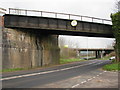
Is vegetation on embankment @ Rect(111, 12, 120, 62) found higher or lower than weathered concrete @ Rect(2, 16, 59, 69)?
higher

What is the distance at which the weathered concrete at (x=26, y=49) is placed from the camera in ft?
68.9

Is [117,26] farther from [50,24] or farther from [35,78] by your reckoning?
[35,78]

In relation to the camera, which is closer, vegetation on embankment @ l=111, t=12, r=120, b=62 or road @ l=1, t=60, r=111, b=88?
road @ l=1, t=60, r=111, b=88

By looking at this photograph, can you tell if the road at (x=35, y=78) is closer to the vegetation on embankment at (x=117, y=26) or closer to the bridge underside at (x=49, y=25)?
the bridge underside at (x=49, y=25)

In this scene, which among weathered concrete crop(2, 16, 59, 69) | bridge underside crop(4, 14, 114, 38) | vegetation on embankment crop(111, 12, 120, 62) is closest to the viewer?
weathered concrete crop(2, 16, 59, 69)

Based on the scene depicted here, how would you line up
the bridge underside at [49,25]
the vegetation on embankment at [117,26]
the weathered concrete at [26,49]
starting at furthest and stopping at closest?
the vegetation on embankment at [117,26], the bridge underside at [49,25], the weathered concrete at [26,49]

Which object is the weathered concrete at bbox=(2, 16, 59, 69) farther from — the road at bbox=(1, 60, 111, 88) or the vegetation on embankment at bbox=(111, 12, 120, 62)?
the vegetation on embankment at bbox=(111, 12, 120, 62)

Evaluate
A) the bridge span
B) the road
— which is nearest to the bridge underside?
the bridge span

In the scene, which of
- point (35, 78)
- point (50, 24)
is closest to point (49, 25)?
point (50, 24)

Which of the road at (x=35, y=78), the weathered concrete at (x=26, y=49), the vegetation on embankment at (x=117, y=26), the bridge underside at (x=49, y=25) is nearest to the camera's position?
the road at (x=35, y=78)

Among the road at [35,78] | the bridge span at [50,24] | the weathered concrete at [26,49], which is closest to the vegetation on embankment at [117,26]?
the bridge span at [50,24]

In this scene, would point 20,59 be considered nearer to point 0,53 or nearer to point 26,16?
point 0,53

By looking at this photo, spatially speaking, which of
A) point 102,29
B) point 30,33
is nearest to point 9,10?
point 30,33

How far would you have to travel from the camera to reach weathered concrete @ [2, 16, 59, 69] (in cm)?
2100
